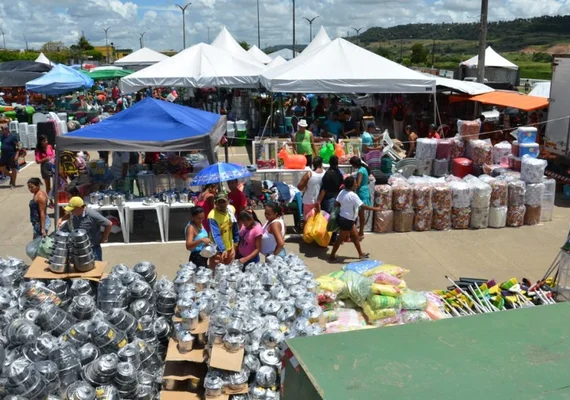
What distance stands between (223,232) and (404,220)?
4.15 m

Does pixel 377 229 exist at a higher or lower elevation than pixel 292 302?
lower

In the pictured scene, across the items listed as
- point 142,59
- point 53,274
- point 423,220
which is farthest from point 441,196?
point 142,59

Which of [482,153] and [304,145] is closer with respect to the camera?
[482,153]

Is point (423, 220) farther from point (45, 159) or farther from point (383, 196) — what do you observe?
point (45, 159)

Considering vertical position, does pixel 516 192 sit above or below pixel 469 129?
below

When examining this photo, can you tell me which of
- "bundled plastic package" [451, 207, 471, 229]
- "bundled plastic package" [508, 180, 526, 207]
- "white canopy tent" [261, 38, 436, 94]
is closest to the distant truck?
"white canopy tent" [261, 38, 436, 94]

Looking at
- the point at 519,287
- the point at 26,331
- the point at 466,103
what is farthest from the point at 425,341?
the point at 466,103

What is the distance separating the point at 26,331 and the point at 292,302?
233 centimetres

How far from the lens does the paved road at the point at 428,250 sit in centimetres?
827

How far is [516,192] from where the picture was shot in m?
10.1

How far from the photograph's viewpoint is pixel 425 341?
3084mm

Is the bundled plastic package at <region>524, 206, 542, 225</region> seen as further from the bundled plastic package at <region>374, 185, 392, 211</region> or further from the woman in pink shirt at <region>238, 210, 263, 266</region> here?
the woman in pink shirt at <region>238, 210, 263, 266</region>

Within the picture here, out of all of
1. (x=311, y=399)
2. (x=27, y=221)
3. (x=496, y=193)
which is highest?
(x=311, y=399)

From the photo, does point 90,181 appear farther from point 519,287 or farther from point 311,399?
point 311,399
